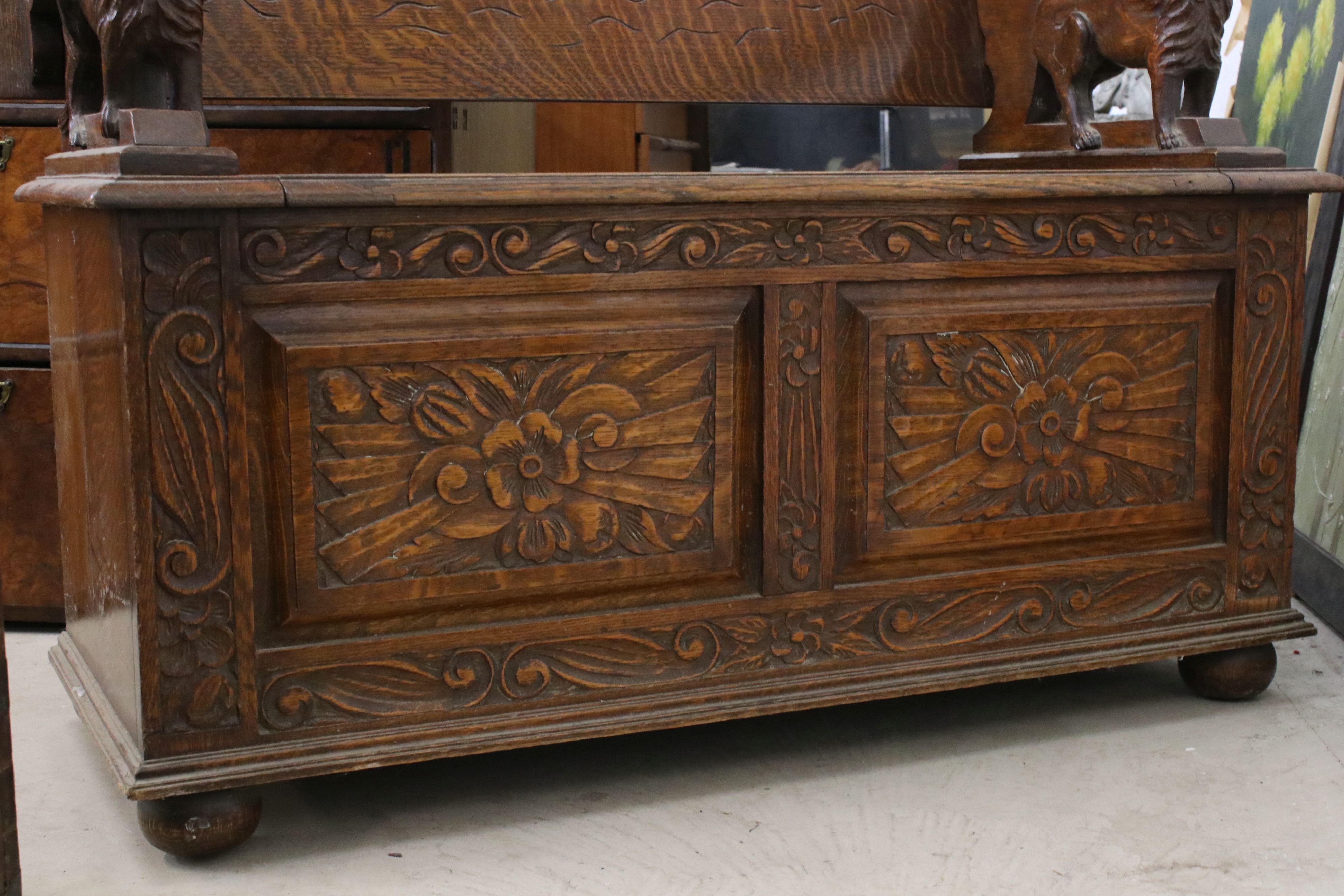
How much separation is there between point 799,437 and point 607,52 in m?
0.79

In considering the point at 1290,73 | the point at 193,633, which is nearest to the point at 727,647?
the point at 193,633

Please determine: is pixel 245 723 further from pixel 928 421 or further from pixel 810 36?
pixel 810 36

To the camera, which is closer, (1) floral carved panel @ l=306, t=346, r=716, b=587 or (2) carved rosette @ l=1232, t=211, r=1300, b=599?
(1) floral carved panel @ l=306, t=346, r=716, b=587

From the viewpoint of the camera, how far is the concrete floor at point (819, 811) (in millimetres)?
1603

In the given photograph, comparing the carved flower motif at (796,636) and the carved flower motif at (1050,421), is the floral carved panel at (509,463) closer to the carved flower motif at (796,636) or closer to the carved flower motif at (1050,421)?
the carved flower motif at (796,636)

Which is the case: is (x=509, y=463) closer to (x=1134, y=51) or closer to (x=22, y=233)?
(x=1134, y=51)

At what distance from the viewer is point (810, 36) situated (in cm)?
239

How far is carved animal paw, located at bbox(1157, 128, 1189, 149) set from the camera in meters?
2.02

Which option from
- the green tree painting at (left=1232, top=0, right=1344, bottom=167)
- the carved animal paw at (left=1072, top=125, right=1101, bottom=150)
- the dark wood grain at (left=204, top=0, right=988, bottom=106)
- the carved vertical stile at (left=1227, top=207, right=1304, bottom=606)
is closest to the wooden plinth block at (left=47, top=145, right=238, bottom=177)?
the dark wood grain at (left=204, top=0, right=988, bottom=106)

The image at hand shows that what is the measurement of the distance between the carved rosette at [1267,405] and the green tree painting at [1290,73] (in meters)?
0.72

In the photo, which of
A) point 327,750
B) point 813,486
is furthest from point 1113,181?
point 327,750

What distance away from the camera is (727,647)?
1820mm

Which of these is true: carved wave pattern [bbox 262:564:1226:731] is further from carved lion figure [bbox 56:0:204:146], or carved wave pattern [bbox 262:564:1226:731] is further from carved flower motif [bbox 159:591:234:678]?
carved lion figure [bbox 56:0:204:146]

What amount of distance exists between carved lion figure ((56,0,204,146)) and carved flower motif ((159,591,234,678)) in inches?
20.9
